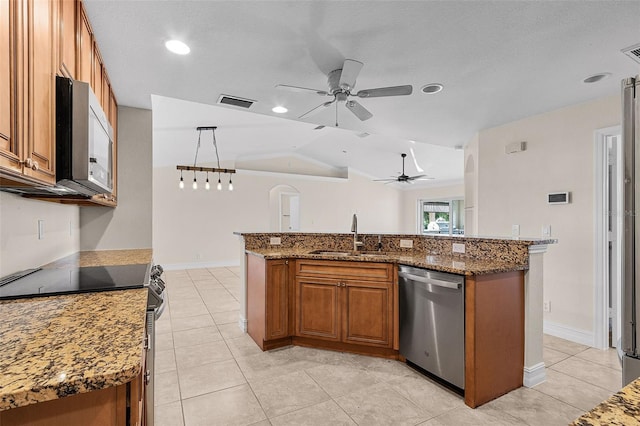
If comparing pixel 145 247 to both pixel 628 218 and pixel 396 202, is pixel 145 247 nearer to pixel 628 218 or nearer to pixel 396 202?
pixel 628 218

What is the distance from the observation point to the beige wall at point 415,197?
9406 mm

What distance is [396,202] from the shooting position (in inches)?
442

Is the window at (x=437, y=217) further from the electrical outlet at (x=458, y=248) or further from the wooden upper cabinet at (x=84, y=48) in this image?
the wooden upper cabinet at (x=84, y=48)

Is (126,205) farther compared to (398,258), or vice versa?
(126,205)

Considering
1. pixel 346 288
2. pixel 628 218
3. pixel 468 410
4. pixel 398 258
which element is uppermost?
pixel 628 218

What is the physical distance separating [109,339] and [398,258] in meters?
2.26

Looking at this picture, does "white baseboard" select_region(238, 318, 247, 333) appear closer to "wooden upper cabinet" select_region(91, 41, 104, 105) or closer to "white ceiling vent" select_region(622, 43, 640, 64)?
"wooden upper cabinet" select_region(91, 41, 104, 105)

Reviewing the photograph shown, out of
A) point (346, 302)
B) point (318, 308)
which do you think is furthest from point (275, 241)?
point (346, 302)

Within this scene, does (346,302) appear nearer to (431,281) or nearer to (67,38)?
(431,281)

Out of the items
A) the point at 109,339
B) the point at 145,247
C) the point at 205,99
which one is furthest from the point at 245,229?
the point at 109,339

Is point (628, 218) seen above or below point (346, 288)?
above

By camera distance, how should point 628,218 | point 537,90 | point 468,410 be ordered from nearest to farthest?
point 628,218, point 468,410, point 537,90

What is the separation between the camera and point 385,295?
278 centimetres

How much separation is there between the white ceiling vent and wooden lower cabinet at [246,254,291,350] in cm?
307
